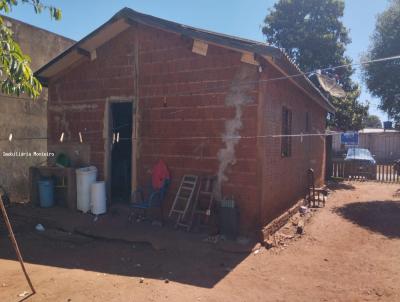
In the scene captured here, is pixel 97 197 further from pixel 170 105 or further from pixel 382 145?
pixel 382 145

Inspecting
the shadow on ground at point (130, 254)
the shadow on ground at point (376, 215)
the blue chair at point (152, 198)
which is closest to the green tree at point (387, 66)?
the shadow on ground at point (376, 215)

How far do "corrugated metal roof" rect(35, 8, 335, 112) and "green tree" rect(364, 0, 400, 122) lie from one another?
209 inches

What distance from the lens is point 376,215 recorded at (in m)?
9.89

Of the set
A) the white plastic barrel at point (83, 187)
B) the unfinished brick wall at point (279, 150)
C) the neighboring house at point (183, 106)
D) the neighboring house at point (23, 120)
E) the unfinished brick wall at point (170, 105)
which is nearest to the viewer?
the neighboring house at point (183, 106)

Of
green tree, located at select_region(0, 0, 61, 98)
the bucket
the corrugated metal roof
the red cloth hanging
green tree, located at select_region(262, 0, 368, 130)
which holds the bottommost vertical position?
the bucket

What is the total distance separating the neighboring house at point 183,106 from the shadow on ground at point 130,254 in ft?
3.62

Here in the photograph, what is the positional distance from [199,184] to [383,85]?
10.3 metres

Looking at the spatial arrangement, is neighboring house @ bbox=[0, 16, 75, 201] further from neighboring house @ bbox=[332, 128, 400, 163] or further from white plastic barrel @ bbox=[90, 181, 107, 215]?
neighboring house @ bbox=[332, 128, 400, 163]

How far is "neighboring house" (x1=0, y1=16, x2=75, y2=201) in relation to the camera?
1104 cm

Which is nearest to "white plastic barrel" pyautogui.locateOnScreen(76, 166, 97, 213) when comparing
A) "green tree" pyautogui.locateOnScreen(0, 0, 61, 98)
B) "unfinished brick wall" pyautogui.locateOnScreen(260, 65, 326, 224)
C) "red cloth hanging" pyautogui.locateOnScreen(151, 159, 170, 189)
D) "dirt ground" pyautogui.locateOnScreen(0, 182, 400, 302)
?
"dirt ground" pyautogui.locateOnScreen(0, 182, 400, 302)

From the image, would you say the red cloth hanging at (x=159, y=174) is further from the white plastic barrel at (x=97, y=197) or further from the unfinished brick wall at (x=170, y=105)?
the white plastic barrel at (x=97, y=197)

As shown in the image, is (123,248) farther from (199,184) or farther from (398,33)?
(398,33)

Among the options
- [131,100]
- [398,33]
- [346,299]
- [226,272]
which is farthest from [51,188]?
[398,33]

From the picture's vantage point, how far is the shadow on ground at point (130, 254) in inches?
225
